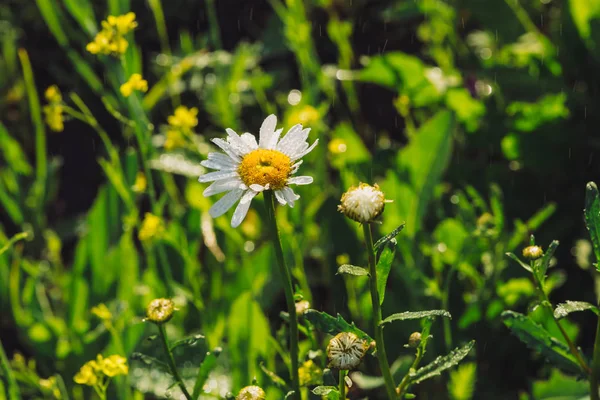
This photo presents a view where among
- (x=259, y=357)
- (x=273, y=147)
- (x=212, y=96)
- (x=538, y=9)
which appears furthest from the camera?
(x=538, y=9)

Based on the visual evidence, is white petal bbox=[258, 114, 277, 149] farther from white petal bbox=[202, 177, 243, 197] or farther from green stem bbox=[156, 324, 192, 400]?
green stem bbox=[156, 324, 192, 400]

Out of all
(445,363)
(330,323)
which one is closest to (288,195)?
(330,323)

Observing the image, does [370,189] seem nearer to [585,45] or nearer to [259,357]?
[259,357]

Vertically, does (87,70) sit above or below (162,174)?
above

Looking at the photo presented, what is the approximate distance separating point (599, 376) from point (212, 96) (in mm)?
1094

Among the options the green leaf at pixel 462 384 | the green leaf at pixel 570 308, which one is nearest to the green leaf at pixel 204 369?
the green leaf at pixel 570 308

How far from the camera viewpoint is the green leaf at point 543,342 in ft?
2.84

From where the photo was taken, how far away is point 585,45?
5.00ft

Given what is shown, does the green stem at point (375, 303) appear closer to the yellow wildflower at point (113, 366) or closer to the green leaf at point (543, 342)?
the green leaf at point (543, 342)

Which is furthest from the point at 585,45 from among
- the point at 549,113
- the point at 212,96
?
the point at 212,96

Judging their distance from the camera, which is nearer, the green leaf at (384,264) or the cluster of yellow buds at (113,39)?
the green leaf at (384,264)

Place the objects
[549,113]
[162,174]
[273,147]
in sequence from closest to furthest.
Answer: [273,147] < [162,174] < [549,113]

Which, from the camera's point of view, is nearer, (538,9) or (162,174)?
(162,174)

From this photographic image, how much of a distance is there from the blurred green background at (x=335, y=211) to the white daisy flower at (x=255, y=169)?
1.07 ft
